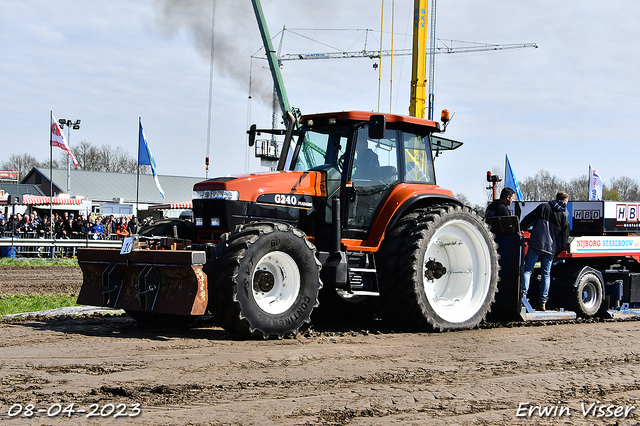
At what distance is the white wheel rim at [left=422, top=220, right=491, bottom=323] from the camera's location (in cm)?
801

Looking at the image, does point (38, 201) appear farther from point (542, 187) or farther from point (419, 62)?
point (542, 187)

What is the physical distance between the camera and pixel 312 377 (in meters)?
4.93

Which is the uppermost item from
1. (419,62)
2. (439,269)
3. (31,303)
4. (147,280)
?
(419,62)

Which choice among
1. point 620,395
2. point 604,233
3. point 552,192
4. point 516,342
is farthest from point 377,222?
point 552,192

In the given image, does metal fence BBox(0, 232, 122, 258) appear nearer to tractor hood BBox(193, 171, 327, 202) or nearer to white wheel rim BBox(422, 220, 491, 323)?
tractor hood BBox(193, 171, 327, 202)

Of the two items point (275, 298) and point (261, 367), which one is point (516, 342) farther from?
point (261, 367)

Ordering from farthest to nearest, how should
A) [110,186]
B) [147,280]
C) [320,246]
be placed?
[110,186], [320,246], [147,280]

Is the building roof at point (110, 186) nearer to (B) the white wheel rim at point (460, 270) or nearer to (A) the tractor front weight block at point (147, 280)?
(A) the tractor front weight block at point (147, 280)

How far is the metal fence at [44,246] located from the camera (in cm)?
2048

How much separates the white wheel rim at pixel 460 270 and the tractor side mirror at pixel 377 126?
1601 mm

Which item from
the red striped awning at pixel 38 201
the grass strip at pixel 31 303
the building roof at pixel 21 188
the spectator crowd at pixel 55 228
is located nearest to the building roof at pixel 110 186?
the building roof at pixel 21 188

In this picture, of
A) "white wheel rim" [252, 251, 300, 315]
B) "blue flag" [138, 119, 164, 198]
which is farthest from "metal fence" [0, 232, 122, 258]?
"white wheel rim" [252, 251, 300, 315]

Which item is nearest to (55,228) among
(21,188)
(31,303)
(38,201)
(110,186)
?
(38,201)

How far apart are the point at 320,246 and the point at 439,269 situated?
1580 mm
